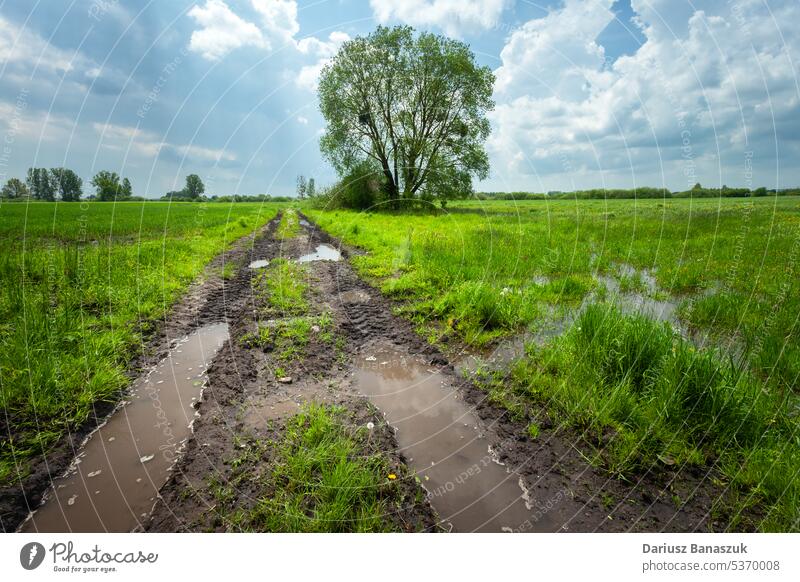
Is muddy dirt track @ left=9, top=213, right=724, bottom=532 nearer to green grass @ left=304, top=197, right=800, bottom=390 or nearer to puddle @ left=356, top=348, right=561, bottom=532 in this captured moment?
puddle @ left=356, top=348, right=561, bottom=532

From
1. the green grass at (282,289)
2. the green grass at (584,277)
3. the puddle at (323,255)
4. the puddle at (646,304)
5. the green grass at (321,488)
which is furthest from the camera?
the puddle at (323,255)

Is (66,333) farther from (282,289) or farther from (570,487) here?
(570,487)

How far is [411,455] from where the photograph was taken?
414cm

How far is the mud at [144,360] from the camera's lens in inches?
135

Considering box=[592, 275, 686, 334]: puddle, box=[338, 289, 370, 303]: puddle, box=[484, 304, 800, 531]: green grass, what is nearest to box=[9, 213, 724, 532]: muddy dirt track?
box=[484, 304, 800, 531]: green grass

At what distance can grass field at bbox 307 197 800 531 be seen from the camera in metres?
3.82

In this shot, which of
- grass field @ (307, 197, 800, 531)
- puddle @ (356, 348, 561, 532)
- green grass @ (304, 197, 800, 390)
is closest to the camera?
puddle @ (356, 348, 561, 532)

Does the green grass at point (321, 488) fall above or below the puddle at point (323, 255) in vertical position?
below

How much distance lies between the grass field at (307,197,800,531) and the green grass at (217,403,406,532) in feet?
7.14

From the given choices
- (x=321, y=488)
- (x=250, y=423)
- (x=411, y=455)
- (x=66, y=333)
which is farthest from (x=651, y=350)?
(x=66, y=333)

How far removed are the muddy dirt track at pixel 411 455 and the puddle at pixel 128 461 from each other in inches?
5.4

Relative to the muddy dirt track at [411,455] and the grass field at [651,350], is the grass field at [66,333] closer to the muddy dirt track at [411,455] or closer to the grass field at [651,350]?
the muddy dirt track at [411,455]

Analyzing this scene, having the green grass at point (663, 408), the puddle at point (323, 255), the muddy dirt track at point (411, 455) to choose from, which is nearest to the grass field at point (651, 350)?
the green grass at point (663, 408)
